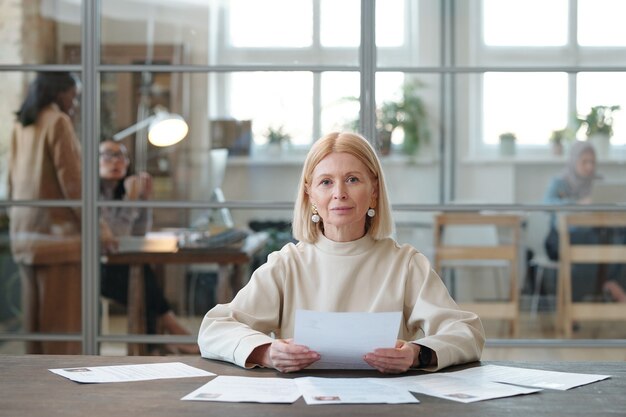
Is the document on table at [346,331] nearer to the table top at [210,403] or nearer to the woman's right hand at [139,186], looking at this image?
the table top at [210,403]

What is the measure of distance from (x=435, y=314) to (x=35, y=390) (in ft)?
2.83

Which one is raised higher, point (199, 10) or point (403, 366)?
point (199, 10)

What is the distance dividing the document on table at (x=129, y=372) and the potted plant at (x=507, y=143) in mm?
2566

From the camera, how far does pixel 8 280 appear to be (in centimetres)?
449

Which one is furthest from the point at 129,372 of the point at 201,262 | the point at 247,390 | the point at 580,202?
the point at 580,202

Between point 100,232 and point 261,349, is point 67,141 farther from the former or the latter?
point 261,349

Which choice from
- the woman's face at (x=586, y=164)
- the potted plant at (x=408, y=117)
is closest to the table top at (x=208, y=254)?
the potted plant at (x=408, y=117)

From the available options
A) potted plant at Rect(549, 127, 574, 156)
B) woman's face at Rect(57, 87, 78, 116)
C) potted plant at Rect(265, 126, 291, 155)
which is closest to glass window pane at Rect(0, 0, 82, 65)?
woman's face at Rect(57, 87, 78, 116)

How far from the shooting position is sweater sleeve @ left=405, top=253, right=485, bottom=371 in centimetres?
223

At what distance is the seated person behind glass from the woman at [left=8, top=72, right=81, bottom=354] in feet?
6.25

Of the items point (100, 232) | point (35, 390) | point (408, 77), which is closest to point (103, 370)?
point (35, 390)

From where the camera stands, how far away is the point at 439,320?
237 centimetres

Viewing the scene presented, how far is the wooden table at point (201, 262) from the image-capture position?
4418 millimetres

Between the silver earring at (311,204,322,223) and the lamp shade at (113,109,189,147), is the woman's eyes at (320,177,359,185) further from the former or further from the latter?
the lamp shade at (113,109,189,147)
